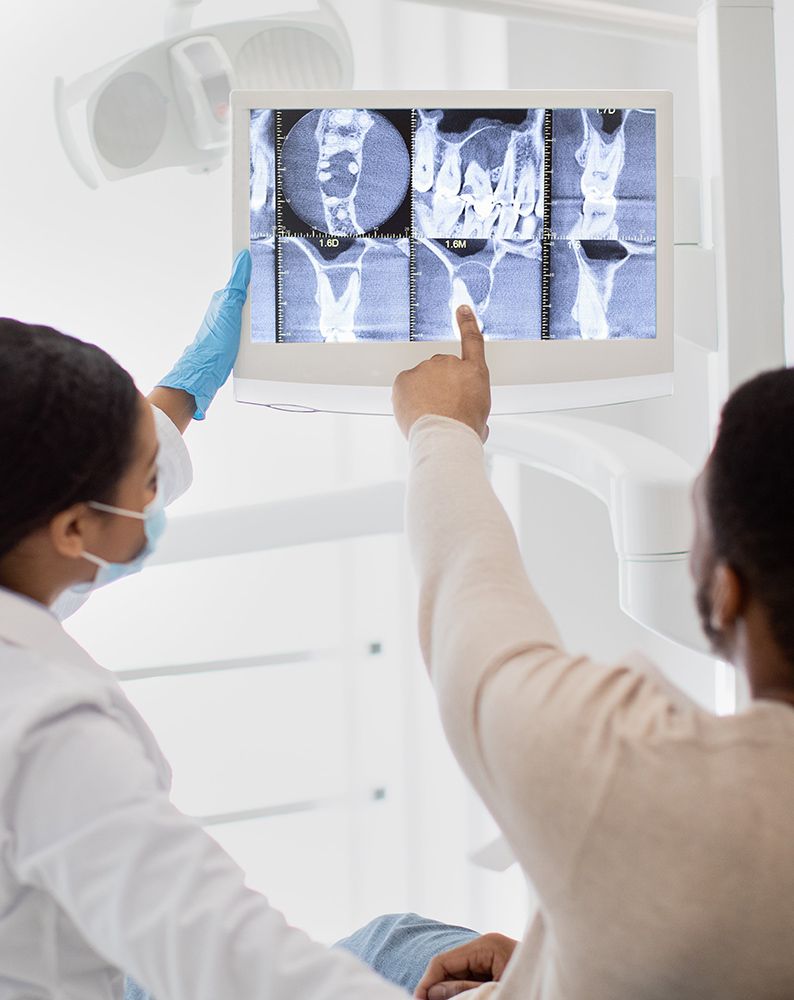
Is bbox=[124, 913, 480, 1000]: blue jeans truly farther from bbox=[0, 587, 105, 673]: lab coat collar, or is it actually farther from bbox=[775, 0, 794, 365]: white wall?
bbox=[775, 0, 794, 365]: white wall

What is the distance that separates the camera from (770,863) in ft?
2.16

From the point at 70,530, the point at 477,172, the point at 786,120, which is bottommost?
the point at 70,530

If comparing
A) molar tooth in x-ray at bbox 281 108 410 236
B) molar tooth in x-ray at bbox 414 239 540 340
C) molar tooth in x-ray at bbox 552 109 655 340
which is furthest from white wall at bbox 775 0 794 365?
molar tooth in x-ray at bbox 281 108 410 236

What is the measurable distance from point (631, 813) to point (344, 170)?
889 millimetres

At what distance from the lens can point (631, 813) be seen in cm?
69

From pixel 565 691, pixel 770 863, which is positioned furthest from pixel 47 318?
pixel 770 863

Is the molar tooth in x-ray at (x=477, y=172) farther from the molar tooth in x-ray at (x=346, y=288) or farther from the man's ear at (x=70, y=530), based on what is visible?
the man's ear at (x=70, y=530)

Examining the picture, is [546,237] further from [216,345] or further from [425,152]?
[216,345]

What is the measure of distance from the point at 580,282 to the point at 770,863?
0.83m

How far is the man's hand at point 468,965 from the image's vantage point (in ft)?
3.93

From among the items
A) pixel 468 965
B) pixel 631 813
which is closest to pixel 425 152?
pixel 631 813

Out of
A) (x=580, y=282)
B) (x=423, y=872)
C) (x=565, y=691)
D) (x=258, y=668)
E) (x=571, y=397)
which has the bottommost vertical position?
(x=423, y=872)

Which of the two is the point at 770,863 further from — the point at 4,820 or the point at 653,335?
the point at 653,335

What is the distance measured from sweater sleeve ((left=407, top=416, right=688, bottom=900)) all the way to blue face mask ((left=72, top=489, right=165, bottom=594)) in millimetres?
286
